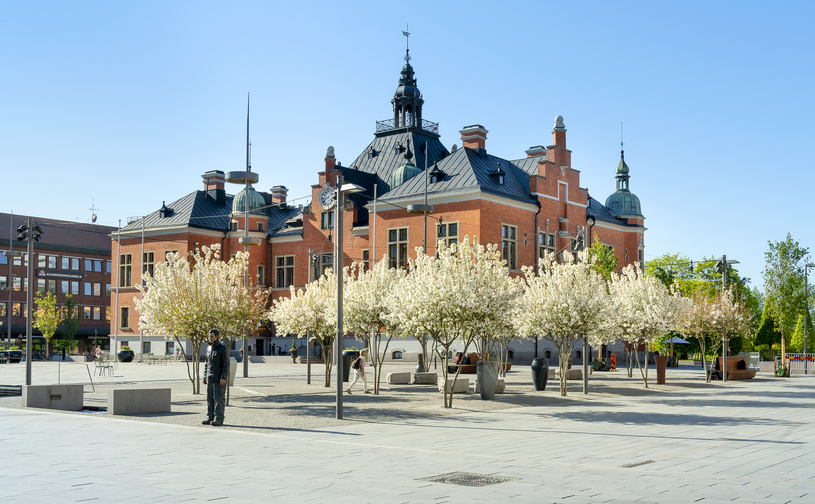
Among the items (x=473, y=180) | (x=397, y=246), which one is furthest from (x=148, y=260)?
(x=473, y=180)

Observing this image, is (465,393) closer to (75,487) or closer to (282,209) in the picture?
(75,487)

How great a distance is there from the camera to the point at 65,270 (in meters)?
87.4

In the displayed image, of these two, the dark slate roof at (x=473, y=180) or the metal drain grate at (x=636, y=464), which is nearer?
the metal drain grate at (x=636, y=464)

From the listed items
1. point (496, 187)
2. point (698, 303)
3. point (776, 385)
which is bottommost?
point (776, 385)

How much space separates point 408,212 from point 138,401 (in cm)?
3462

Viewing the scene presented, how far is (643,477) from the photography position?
10711 millimetres

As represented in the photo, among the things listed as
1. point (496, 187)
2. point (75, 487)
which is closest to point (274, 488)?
point (75, 487)

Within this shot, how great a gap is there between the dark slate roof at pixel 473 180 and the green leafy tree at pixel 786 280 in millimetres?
15690

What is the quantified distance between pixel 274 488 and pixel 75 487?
2442 mm

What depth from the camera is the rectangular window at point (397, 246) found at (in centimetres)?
5478

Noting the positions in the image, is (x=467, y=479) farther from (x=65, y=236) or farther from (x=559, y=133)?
(x=65, y=236)

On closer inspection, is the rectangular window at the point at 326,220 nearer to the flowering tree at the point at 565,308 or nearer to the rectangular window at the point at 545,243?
the rectangular window at the point at 545,243

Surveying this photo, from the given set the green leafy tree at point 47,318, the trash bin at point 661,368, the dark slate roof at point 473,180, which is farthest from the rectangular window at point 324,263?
the trash bin at point 661,368

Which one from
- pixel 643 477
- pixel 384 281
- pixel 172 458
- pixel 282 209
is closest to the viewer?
pixel 643 477
